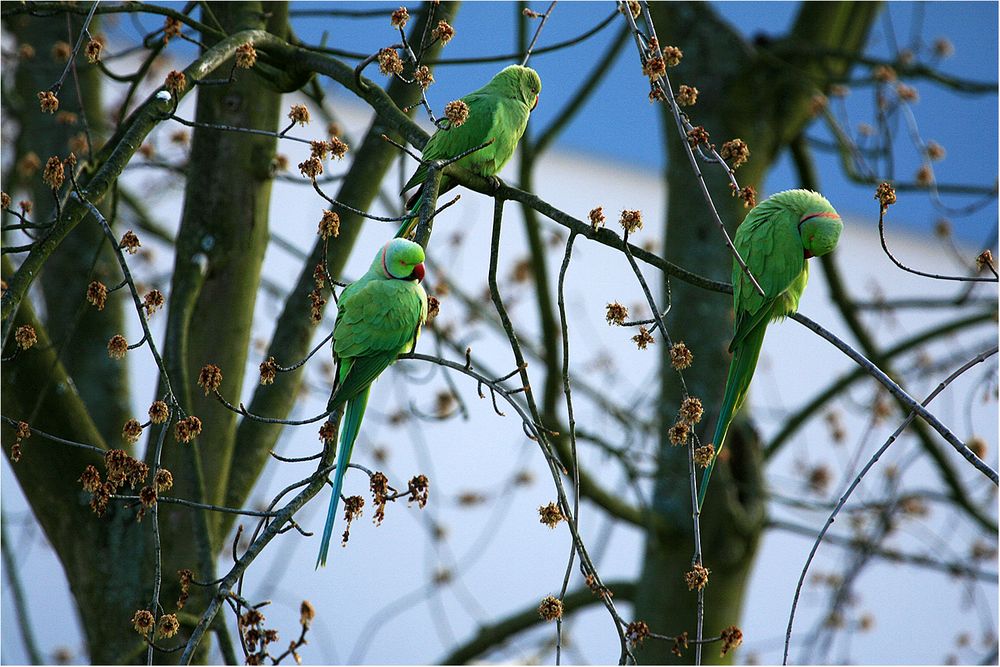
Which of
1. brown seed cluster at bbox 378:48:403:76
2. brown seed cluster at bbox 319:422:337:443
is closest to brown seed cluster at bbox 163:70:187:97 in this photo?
brown seed cluster at bbox 378:48:403:76

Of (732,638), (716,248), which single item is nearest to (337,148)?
(732,638)

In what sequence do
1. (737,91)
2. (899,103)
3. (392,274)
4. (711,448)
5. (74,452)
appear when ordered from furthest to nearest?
1. (737,91)
2. (899,103)
3. (74,452)
4. (392,274)
5. (711,448)

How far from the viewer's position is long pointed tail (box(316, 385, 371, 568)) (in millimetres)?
1056

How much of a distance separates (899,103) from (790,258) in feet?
3.72

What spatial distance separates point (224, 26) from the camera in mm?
1790

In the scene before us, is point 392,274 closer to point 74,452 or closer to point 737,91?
point 74,452

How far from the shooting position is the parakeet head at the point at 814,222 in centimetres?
121

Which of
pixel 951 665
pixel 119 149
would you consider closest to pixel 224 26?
pixel 119 149

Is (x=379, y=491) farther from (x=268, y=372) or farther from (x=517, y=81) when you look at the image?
(x=517, y=81)

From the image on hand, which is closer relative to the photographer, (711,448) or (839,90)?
(711,448)

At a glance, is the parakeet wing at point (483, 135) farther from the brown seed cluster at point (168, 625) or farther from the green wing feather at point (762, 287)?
the brown seed cluster at point (168, 625)

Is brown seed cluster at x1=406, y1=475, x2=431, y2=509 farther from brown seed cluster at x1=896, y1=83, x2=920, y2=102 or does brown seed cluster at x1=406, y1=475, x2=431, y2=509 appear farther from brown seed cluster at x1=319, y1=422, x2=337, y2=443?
brown seed cluster at x1=896, y1=83, x2=920, y2=102

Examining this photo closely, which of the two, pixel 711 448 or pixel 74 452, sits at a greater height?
pixel 74 452

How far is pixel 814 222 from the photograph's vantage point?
47.6 inches
